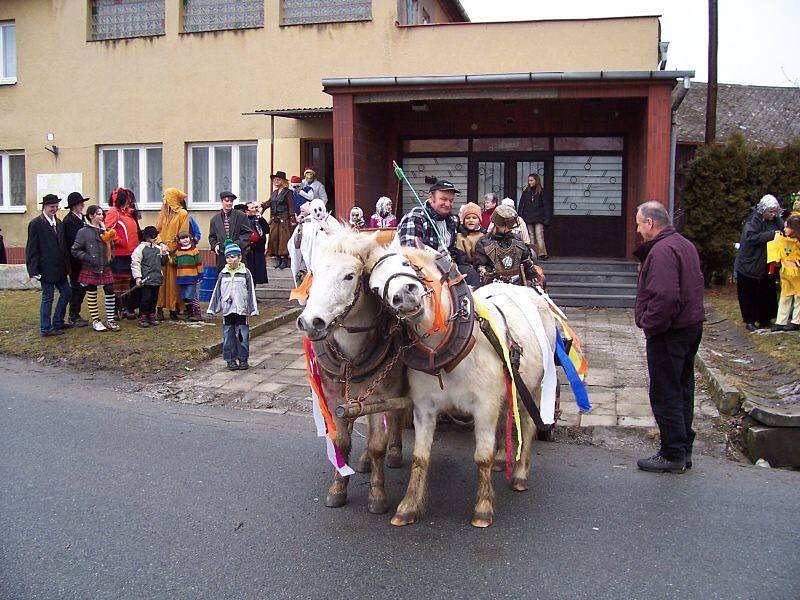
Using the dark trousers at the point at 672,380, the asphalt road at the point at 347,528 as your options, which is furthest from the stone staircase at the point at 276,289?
the dark trousers at the point at 672,380

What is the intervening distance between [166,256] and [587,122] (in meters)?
10.0

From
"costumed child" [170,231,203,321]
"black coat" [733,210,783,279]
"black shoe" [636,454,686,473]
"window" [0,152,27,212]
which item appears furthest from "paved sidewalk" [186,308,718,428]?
"window" [0,152,27,212]

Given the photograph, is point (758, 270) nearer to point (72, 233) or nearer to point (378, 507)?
point (378, 507)

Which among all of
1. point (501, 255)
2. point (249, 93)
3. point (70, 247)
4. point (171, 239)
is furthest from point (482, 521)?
point (249, 93)

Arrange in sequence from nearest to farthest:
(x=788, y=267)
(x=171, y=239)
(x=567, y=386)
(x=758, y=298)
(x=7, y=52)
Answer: (x=567, y=386), (x=788, y=267), (x=758, y=298), (x=171, y=239), (x=7, y=52)

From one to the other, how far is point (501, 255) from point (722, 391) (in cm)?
243

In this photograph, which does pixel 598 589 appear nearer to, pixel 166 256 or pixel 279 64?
pixel 166 256

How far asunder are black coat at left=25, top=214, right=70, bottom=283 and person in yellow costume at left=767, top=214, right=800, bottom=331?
9719mm

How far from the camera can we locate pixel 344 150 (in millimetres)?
14289

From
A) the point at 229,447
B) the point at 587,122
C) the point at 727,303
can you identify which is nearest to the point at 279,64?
the point at 587,122

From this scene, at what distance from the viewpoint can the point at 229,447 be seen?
6008 mm

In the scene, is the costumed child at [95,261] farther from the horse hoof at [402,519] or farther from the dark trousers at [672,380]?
the dark trousers at [672,380]

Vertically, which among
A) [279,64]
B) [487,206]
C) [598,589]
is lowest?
[598,589]

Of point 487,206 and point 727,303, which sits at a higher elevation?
point 487,206
